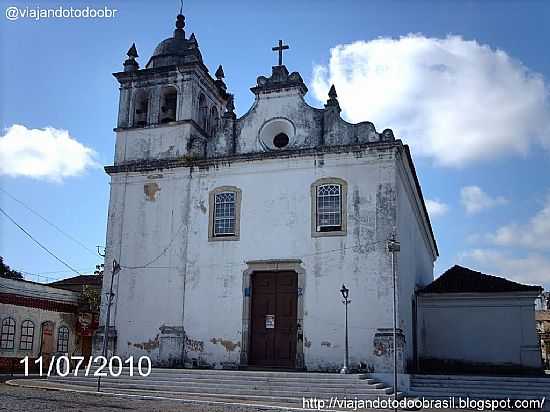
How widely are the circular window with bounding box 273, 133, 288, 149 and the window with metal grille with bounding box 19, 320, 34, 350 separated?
41.8 feet

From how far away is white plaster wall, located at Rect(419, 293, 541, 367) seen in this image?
20.3 m

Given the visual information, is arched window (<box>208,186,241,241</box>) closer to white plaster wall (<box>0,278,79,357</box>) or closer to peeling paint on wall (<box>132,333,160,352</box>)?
peeling paint on wall (<box>132,333,160,352</box>)

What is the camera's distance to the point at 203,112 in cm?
2283

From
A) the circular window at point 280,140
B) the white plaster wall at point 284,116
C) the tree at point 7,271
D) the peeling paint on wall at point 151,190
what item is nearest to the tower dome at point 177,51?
the white plaster wall at point 284,116

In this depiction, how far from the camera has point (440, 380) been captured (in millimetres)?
17188

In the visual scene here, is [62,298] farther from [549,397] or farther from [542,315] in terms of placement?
[542,315]

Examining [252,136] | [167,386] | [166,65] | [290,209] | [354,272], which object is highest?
[166,65]

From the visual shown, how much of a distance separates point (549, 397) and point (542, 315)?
137 feet

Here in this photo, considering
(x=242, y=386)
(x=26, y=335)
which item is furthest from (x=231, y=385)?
(x=26, y=335)

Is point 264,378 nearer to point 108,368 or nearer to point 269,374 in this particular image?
point 269,374

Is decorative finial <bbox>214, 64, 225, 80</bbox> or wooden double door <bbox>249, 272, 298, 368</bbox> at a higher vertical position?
decorative finial <bbox>214, 64, 225, 80</bbox>

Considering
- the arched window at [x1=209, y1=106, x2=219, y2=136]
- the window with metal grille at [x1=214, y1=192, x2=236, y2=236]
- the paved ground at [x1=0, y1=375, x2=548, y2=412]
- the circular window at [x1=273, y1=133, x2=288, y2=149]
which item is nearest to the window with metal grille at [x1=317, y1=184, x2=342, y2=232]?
the circular window at [x1=273, y1=133, x2=288, y2=149]

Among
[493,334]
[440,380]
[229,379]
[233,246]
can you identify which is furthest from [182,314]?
[493,334]

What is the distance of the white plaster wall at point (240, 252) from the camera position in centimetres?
1812
